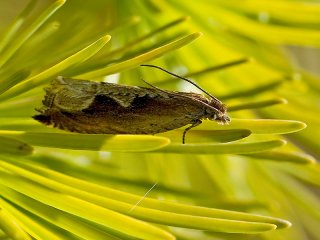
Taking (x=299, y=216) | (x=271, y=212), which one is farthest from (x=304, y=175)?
(x=299, y=216)

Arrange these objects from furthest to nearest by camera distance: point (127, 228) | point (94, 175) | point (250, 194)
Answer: point (250, 194)
point (94, 175)
point (127, 228)

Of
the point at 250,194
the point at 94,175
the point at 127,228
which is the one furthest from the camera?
the point at 250,194

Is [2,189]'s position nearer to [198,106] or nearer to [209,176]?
[198,106]

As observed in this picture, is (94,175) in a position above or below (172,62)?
below

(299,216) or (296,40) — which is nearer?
(296,40)
